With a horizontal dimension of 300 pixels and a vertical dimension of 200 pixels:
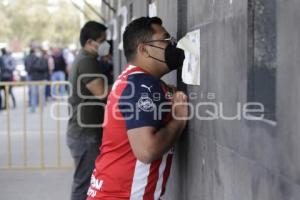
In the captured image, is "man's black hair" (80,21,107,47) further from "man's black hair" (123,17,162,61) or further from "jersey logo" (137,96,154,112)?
"jersey logo" (137,96,154,112)

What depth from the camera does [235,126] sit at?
106 inches

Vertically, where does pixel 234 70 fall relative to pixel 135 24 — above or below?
below

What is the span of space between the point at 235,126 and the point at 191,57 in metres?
0.98

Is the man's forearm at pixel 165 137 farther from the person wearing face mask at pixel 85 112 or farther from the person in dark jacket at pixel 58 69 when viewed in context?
the person in dark jacket at pixel 58 69

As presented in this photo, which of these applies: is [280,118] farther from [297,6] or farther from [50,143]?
[50,143]

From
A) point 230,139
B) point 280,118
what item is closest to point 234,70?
point 230,139

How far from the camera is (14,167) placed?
920cm

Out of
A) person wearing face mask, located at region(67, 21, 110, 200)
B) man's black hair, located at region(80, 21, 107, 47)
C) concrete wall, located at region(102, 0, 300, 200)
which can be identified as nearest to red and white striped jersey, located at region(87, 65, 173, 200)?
concrete wall, located at region(102, 0, 300, 200)

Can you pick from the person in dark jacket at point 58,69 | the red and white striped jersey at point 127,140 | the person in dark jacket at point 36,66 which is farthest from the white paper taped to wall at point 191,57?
the person in dark jacket at point 58,69

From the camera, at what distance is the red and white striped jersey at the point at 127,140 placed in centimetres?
317

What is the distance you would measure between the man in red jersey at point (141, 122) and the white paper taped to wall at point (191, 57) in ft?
0.35

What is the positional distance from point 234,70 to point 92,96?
10.1 feet

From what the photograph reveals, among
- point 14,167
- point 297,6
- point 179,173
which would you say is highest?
point 297,6

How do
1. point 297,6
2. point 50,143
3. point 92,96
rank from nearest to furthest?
point 297,6
point 92,96
point 50,143
